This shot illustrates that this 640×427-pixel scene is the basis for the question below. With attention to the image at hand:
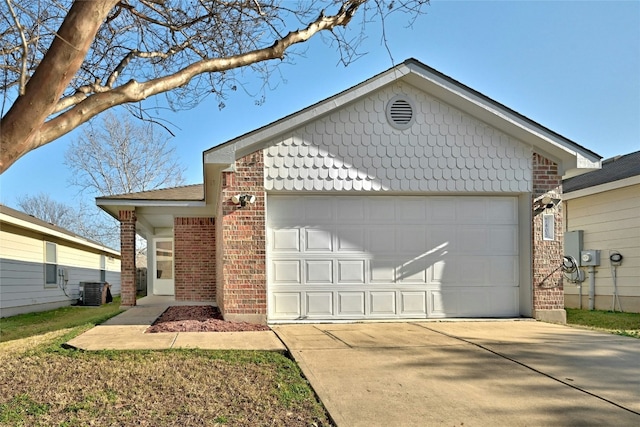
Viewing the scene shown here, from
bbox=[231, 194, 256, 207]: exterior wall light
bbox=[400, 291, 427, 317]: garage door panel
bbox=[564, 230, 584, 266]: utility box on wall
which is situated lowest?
bbox=[400, 291, 427, 317]: garage door panel

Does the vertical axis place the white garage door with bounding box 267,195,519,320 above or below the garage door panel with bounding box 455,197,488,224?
below

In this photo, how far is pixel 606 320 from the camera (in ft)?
33.2

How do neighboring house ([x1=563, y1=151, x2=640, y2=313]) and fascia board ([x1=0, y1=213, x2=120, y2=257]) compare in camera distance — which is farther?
fascia board ([x1=0, y1=213, x2=120, y2=257])

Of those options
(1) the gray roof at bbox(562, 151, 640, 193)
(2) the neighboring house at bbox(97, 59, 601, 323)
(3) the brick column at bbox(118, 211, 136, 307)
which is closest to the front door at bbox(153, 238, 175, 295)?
(3) the brick column at bbox(118, 211, 136, 307)

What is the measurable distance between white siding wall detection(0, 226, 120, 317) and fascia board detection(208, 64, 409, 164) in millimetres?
8672

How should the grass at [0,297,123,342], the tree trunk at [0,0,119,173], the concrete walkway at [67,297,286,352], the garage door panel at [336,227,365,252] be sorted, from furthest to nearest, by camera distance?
the grass at [0,297,123,342]
the garage door panel at [336,227,365,252]
the concrete walkway at [67,297,286,352]
the tree trunk at [0,0,119,173]

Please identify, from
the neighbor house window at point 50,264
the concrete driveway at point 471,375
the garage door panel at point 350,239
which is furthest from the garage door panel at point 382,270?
the neighbor house window at point 50,264

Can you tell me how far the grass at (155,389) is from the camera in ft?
13.2

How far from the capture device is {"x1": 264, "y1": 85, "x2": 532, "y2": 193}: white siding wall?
8.84 metres

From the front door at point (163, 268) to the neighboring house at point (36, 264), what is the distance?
325 centimetres

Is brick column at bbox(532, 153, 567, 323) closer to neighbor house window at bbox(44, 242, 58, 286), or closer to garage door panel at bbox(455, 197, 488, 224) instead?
garage door panel at bbox(455, 197, 488, 224)

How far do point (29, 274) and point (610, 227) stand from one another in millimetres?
16321

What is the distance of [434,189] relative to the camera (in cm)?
906

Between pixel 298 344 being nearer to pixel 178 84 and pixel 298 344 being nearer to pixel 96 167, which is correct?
pixel 178 84
